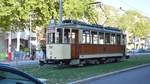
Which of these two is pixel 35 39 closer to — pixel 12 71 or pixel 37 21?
pixel 37 21

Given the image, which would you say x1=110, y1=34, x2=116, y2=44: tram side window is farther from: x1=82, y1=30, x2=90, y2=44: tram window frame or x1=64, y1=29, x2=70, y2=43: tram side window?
x1=64, y1=29, x2=70, y2=43: tram side window

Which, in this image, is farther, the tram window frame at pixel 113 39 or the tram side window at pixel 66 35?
the tram window frame at pixel 113 39

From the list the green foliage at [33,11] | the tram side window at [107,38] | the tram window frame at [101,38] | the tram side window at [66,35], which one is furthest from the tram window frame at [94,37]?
the green foliage at [33,11]

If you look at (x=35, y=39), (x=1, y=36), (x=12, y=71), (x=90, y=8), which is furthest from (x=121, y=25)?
(x=12, y=71)

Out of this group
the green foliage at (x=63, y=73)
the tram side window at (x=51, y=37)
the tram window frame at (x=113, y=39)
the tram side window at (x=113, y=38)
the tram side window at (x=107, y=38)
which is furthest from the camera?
the tram side window at (x=113, y=38)

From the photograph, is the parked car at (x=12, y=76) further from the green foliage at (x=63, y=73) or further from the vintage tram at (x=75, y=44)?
the vintage tram at (x=75, y=44)

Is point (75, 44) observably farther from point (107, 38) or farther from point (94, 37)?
point (107, 38)

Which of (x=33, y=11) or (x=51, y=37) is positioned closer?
(x=51, y=37)

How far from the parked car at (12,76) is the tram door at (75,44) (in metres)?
24.8

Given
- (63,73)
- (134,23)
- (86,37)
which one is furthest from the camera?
(134,23)

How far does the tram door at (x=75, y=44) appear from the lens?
32.6m

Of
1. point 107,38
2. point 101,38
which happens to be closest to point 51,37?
point 101,38

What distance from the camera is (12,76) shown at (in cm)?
749

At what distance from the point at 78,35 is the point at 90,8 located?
24676 mm
